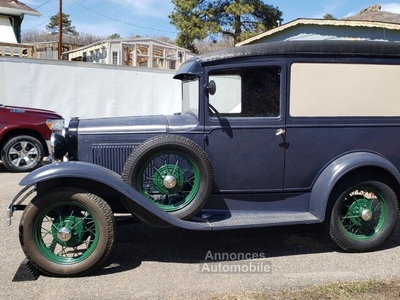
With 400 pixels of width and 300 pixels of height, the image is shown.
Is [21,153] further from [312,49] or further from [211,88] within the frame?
[312,49]

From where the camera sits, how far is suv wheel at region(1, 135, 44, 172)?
833 centimetres

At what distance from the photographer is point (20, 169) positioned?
27.7 feet

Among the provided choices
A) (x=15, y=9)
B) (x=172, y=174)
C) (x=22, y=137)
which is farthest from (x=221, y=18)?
(x=172, y=174)

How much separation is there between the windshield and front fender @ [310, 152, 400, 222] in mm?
1422

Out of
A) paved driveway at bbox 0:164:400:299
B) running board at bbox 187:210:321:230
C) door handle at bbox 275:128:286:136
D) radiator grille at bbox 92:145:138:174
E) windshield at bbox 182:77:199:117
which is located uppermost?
windshield at bbox 182:77:199:117

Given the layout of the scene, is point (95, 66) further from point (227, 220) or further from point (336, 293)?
point (336, 293)

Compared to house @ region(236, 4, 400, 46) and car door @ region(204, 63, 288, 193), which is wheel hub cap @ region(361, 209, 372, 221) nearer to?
car door @ region(204, 63, 288, 193)

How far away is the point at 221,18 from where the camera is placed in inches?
831

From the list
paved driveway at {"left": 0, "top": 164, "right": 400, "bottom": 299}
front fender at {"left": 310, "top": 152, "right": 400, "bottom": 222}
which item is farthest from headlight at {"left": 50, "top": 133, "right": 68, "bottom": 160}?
front fender at {"left": 310, "top": 152, "right": 400, "bottom": 222}

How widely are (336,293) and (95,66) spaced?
10471mm

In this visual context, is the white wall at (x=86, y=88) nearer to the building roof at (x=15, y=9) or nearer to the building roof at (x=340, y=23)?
the building roof at (x=340, y=23)

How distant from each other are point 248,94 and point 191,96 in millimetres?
636

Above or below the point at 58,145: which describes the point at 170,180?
below

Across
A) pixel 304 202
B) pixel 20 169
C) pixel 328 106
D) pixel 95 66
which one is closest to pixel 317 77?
pixel 328 106
